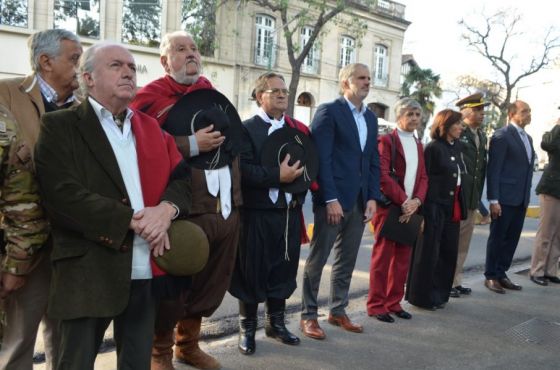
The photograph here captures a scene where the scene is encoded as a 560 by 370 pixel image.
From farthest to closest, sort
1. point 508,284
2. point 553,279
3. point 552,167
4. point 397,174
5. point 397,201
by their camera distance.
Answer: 1. point 553,279
2. point 552,167
3. point 508,284
4. point 397,174
5. point 397,201

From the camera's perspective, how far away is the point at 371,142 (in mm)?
4496

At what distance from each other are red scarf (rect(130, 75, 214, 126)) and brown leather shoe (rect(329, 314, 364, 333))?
2335 mm

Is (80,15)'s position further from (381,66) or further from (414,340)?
(414,340)

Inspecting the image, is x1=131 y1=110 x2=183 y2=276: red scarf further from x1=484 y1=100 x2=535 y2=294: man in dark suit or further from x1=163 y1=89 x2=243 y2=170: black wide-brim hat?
x1=484 y1=100 x2=535 y2=294: man in dark suit

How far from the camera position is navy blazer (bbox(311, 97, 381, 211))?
165 inches

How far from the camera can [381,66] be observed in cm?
3098

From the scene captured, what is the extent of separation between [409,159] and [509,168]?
180 centimetres

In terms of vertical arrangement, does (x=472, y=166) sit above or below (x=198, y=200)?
above

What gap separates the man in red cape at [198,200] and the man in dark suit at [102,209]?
2.21 feet

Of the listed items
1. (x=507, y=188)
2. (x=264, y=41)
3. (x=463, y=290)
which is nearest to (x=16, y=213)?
(x=463, y=290)

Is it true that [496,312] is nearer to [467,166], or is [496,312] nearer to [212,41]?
[467,166]

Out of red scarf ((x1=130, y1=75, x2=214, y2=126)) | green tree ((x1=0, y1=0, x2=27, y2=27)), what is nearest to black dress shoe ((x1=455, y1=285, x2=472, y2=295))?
red scarf ((x1=130, y1=75, x2=214, y2=126))

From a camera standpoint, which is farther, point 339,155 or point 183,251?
point 339,155

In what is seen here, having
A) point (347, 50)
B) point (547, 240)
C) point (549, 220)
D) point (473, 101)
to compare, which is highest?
point (347, 50)
